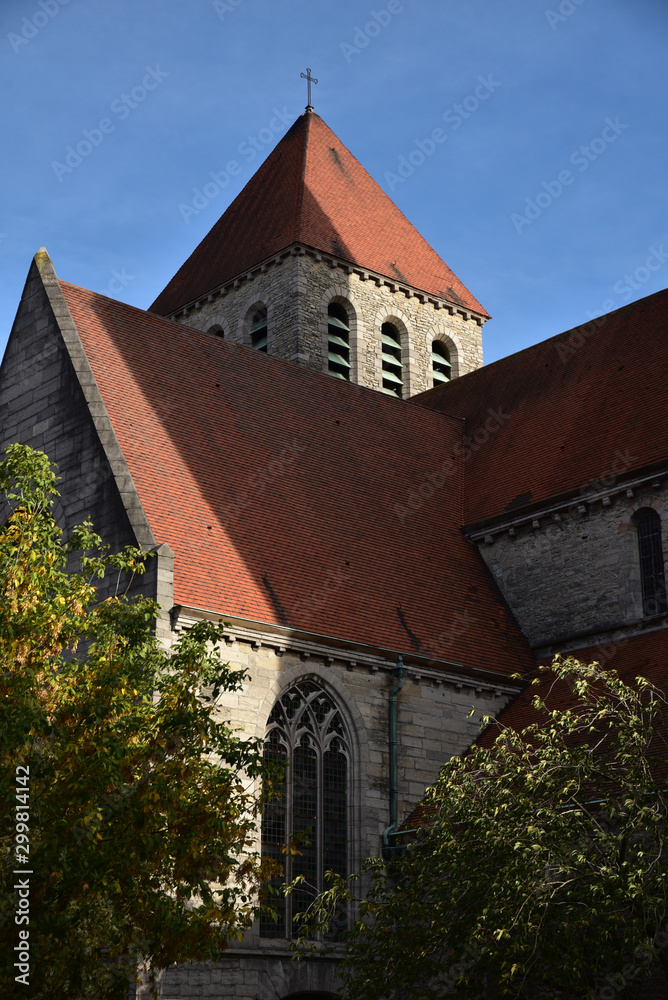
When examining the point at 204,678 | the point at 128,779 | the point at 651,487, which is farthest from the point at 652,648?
the point at 128,779

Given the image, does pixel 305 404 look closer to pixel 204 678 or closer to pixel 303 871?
pixel 303 871

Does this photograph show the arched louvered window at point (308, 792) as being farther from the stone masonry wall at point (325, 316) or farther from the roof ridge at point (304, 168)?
the roof ridge at point (304, 168)

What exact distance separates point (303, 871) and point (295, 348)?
15196 millimetres

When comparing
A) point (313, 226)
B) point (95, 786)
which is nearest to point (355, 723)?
point (95, 786)

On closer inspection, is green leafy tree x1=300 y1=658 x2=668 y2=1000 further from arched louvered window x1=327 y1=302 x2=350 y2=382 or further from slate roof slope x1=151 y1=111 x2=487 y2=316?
slate roof slope x1=151 y1=111 x2=487 y2=316

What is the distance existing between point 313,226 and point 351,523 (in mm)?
12829

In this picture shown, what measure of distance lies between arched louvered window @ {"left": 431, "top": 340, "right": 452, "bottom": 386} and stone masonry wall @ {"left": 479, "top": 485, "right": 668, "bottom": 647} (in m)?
11.1

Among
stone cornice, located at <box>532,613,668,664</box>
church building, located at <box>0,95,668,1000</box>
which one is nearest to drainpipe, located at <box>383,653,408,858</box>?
church building, located at <box>0,95,668,1000</box>

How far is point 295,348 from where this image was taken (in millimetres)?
29875

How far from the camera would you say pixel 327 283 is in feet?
102

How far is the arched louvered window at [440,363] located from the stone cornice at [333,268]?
0.98m

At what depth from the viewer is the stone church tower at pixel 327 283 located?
101 feet

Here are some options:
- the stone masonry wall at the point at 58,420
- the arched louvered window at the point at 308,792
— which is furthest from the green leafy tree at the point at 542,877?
the stone masonry wall at the point at 58,420

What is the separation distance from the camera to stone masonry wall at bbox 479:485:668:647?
2006 cm
